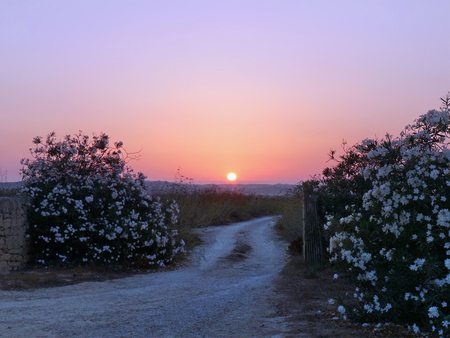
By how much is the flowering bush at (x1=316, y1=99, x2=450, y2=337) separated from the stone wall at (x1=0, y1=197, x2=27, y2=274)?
8.13m

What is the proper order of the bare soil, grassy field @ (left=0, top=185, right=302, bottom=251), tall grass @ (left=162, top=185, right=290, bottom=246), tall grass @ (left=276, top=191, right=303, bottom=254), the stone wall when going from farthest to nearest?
1. tall grass @ (left=162, top=185, right=290, bottom=246)
2. grassy field @ (left=0, top=185, right=302, bottom=251)
3. tall grass @ (left=276, top=191, right=303, bottom=254)
4. the stone wall
5. the bare soil

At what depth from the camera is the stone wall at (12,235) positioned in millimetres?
13398

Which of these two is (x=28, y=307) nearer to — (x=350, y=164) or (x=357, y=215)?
(x=357, y=215)

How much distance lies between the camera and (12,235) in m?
13.7

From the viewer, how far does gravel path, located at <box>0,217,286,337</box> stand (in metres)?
7.74

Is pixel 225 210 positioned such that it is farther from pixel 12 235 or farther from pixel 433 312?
pixel 433 312

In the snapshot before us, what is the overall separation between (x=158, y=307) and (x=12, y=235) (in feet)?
18.8

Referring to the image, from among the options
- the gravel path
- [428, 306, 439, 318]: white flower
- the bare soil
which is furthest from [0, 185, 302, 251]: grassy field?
[428, 306, 439, 318]: white flower

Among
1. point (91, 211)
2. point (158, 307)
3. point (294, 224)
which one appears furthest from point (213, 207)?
point (158, 307)

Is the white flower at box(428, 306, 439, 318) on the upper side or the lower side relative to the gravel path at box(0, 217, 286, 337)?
upper

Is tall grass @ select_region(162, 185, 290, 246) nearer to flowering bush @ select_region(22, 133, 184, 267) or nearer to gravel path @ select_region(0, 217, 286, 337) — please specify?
flowering bush @ select_region(22, 133, 184, 267)

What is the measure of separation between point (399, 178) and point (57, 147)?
36.1 feet

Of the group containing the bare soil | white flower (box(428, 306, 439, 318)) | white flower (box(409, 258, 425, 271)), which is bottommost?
the bare soil

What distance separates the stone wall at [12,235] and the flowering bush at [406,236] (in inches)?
320
